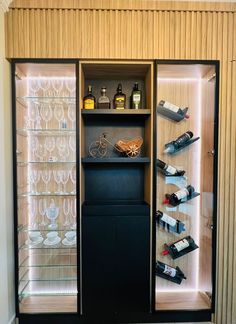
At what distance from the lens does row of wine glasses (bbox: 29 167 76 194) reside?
214 centimetres

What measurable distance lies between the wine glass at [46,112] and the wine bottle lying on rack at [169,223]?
140cm

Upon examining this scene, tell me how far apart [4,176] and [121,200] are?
1084mm

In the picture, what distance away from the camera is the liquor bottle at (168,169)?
2152 millimetres

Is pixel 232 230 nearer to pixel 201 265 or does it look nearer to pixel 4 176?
pixel 201 265

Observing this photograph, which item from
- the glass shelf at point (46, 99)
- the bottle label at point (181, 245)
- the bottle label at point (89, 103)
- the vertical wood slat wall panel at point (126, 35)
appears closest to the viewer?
the vertical wood slat wall panel at point (126, 35)

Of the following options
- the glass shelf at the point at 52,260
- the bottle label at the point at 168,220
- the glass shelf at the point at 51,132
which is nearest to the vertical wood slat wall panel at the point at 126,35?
the glass shelf at the point at 51,132

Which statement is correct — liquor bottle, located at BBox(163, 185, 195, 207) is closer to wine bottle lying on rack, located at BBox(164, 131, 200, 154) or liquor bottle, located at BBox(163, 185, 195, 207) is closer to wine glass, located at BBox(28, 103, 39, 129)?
wine bottle lying on rack, located at BBox(164, 131, 200, 154)

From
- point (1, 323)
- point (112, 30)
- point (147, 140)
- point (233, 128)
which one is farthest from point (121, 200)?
point (112, 30)

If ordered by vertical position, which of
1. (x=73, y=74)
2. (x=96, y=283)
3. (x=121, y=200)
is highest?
(x=73, y=74)

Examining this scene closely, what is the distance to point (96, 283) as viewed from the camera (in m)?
1.92

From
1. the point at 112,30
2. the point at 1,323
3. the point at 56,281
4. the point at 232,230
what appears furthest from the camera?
the point at 56,281

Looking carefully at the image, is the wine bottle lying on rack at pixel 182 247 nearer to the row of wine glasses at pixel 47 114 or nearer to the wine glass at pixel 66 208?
the wine glass at pixel 66 208

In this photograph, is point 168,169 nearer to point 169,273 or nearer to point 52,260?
point 169,273

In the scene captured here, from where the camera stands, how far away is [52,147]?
213 cm
